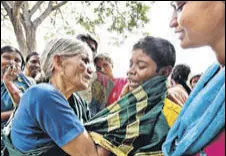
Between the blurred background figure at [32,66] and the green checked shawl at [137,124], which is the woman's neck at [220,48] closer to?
the green checked shawl at [137,124]

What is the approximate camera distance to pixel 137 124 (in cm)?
198

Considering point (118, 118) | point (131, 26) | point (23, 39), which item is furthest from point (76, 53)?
point (131, 26)

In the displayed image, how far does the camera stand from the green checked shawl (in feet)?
6.44

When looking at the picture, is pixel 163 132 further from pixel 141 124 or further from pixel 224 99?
pixel 224 99

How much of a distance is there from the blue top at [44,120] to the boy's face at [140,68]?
370mm

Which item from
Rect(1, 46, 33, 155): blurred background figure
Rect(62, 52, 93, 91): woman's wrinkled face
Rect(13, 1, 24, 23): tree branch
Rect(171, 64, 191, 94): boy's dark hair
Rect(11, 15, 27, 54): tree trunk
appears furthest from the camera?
Rect(11, 15, 27, 54): tree trunk

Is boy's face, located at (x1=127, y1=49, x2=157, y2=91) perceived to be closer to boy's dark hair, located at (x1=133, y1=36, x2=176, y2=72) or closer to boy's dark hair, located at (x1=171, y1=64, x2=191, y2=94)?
boy's dark hair, located at (x1=133, y1=36, x2=176, y2=72)

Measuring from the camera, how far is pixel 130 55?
2.19m

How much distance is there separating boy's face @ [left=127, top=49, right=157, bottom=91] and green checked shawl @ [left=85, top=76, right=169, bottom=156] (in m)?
0.06

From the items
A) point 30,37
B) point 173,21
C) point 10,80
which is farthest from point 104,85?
point 30,37

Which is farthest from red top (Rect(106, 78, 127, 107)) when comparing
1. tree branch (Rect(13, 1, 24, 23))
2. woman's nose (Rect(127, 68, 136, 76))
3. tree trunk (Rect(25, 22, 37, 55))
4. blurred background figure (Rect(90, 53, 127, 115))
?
tree branch (Rect(13, 1, 24, 23))

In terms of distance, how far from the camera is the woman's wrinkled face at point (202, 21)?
1.14 m

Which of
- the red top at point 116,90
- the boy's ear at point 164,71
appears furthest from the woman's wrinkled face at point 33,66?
the boy's ear at point 164,71

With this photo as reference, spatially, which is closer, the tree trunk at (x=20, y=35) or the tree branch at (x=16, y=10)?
the tree branch at (x=16, y=10)
